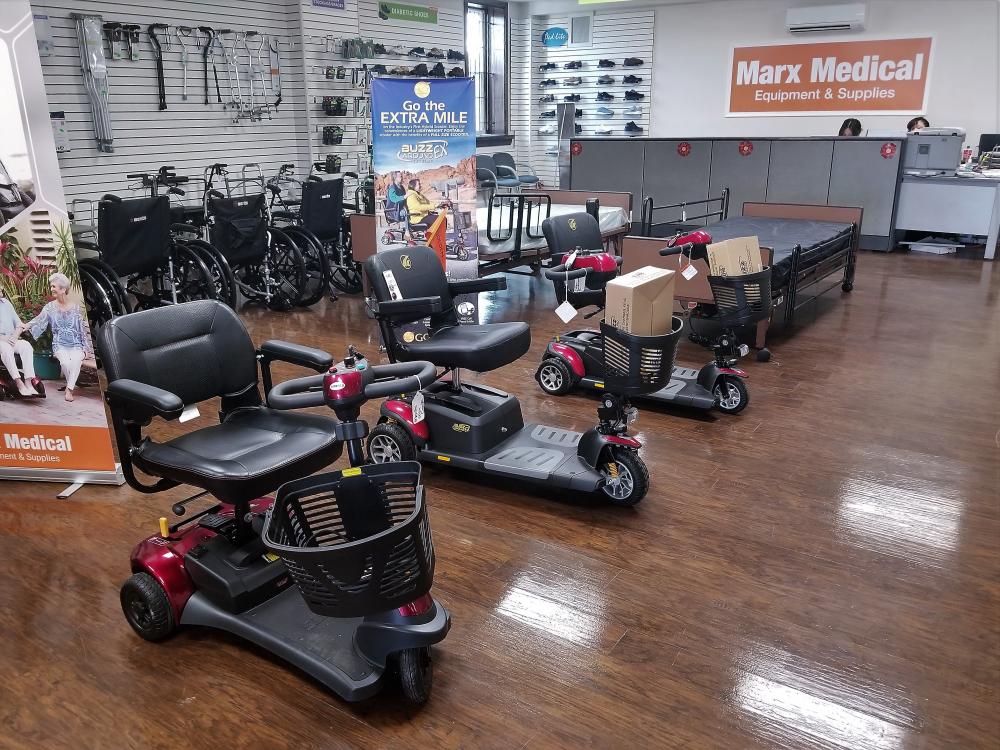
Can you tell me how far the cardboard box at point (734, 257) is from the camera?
4.23m

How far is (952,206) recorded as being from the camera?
862 cm

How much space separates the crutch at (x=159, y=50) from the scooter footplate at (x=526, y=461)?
5730 millimetres

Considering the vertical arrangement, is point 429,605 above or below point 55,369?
below

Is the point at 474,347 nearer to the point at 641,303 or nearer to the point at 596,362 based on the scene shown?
the point at 641,303

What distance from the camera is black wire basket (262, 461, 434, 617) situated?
180 cm

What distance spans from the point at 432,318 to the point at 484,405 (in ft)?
1.84

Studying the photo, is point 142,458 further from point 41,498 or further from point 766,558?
point 766,558

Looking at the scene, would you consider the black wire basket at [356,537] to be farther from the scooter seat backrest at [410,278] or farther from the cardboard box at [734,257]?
the cardboard box at [734,257]

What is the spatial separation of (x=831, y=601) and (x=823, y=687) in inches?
17.5

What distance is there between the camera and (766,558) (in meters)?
2.79

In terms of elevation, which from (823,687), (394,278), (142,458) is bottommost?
(823,687)

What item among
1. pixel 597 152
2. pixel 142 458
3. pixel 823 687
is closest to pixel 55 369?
pixel 142 458

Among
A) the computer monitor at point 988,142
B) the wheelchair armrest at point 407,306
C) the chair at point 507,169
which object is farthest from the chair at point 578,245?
the computer monitor at point 988,142

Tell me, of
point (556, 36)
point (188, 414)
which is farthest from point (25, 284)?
point (556, 36)
